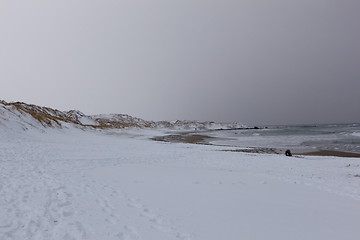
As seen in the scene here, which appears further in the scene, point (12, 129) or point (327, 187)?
point (12, 129)

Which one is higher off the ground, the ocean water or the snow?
the snow

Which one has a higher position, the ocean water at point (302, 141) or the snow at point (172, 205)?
the snow at point (172, 205)

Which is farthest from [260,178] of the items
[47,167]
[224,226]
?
[47,167]

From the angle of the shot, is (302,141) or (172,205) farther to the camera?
(302,141)

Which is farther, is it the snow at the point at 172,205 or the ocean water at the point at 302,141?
the ocean water at the point at 302,141

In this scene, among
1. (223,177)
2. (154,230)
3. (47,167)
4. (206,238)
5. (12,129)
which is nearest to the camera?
(206,238)

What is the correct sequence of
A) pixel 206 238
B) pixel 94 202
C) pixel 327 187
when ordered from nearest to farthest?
pixel 206 238
pixel 94 202
pixel 327 187

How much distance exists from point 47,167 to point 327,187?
47.7ft

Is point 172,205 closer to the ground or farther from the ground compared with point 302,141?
farther from the ground

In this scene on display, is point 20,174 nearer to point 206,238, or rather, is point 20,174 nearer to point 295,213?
point 206,238

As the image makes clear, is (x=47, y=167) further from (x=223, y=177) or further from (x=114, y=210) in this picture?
(x=223, y=177)

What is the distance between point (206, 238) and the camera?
15.8 ft

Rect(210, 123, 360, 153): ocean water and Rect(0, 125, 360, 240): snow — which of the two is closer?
Rect(0, 125, 360, 240): snow

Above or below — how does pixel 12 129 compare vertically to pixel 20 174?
above
